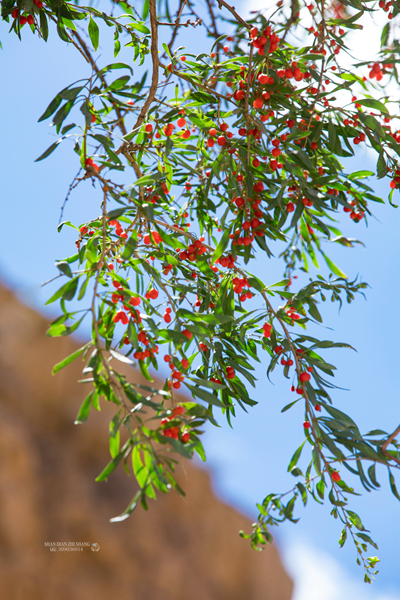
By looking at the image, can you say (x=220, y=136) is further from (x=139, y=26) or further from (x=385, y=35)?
(x=385, y=35)

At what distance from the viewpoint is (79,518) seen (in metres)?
4.86

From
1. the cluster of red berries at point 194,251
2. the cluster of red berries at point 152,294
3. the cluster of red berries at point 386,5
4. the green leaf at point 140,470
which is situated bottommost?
the green leaf at point 140,470

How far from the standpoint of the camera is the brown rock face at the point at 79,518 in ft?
14.7

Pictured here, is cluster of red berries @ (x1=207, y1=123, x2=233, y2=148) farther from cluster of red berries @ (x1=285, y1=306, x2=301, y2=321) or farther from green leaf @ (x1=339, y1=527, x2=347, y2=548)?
green leaf @ (x1=339, y1=527, x2=347, y2=548)

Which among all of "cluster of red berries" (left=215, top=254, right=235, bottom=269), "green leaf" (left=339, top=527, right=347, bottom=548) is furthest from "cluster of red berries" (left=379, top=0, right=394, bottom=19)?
"green leaf" (left=339, top=527, right=347, bottom=548)

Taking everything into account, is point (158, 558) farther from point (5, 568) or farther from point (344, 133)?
point (344, 133)

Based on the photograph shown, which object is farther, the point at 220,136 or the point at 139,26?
the point at 139,26

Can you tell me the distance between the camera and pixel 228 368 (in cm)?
129

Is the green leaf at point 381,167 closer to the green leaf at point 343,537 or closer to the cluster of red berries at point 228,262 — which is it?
the cluster of red berries at point 228,262

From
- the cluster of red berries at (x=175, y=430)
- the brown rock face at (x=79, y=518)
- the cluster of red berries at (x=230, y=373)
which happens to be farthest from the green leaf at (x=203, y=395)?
the brown rock face at (x=79, y=518)

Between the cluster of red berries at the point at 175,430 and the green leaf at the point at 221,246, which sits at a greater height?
the green leaf at the point at 221,246

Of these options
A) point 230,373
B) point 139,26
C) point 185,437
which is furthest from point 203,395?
point 139,26

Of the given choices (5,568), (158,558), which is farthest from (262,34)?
(158,558)

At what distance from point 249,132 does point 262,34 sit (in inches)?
9.0
